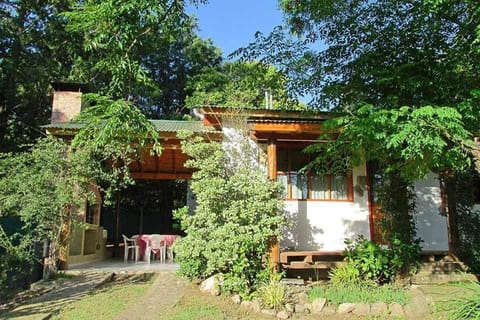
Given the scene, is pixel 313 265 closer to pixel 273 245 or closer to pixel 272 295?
pixel 273 245

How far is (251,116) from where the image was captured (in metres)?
8.59

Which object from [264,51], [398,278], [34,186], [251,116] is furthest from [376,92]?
[34,186]

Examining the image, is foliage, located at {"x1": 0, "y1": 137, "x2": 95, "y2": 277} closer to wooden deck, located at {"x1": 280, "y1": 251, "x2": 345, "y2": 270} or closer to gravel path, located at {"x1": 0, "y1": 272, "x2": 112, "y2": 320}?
gravel path, located at {"x1": 0, "y1": 272, "x2": 112, "y2": 320}

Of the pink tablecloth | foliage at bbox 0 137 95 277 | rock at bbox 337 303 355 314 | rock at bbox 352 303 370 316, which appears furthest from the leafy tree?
rock at bbox 352 303 370 316

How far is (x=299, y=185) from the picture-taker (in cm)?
946

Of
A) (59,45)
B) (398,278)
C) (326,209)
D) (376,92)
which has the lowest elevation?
(398,278)

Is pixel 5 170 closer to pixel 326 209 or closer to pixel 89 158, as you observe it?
pixel 89 158

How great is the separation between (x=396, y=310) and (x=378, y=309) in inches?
10.8

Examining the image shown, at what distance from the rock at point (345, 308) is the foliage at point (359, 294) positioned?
123 mm

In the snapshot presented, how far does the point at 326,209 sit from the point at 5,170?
6.80 metres

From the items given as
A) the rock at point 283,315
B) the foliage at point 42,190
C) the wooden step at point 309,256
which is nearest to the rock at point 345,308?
the rock at point 283,315

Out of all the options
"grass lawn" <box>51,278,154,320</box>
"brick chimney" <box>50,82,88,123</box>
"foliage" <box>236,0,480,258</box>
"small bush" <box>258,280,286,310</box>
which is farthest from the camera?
"brick chimney" <box>50,82,88,123</box>

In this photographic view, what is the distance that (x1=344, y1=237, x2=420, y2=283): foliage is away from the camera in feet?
24.0

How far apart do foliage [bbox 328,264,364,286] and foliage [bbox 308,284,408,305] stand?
0.40ft
